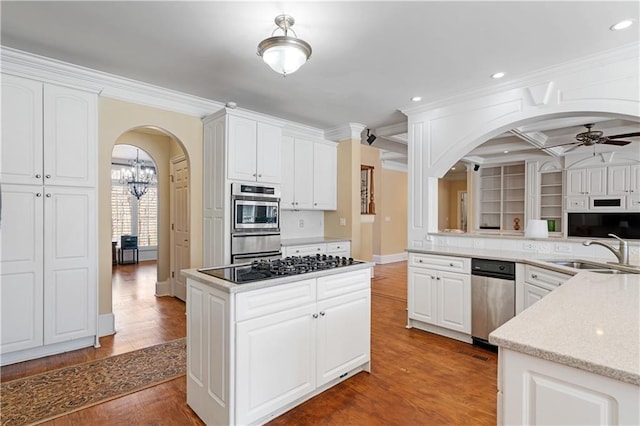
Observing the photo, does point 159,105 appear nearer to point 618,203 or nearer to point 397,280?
point 397,280

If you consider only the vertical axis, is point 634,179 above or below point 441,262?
above

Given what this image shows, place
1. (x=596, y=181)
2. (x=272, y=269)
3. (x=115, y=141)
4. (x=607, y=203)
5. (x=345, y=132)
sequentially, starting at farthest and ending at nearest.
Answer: (x=596, y=181), (x=607, y=203), (x=345, y=132), (x=115, y=141), (x=272, y=269)

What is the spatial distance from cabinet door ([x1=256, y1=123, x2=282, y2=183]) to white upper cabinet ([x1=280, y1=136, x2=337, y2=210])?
54 centimetres

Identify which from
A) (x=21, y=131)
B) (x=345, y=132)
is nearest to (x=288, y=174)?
(x=345, y=132)

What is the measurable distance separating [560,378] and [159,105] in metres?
4.31

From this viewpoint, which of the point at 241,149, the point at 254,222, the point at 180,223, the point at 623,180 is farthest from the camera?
the point at 623,180

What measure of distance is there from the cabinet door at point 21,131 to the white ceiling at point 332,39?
373mm

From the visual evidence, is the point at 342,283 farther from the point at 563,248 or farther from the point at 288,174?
the point at 288,174

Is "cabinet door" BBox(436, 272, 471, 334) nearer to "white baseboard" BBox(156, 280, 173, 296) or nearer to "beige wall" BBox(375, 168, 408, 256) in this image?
"white baseboard" BBox(156, 280, 173, 296)

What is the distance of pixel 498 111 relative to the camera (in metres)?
3.59

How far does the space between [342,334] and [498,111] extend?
2948 mm

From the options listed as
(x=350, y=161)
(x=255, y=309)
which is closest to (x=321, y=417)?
(x=255, y=309)

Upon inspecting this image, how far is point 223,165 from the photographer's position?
3.88 meters

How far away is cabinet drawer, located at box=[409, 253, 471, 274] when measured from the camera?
331 cm
